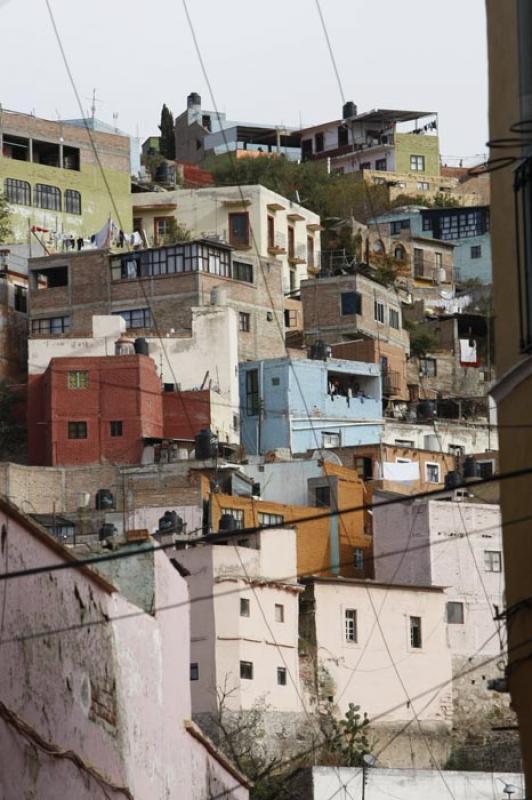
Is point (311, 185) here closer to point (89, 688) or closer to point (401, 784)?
point (401, 784)

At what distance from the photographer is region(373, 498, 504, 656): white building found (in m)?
57.5

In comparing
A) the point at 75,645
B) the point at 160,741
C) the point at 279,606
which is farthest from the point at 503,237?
the point at 279,606

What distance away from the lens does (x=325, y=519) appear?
59.7 meters

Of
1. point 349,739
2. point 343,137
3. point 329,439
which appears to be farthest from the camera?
point 343,137

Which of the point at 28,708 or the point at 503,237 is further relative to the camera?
the point at 28,708

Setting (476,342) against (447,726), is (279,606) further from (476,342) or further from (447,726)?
(476,342)

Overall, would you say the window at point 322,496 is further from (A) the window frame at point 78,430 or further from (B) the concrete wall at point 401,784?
(B) the concrete wall at point 401,784

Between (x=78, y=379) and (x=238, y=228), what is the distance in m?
19.7

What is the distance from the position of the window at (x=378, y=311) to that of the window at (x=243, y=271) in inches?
189

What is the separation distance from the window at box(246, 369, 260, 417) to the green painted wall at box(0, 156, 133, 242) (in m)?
16.9

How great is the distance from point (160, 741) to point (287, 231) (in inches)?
2477

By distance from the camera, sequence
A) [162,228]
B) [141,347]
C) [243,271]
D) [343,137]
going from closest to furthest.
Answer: [141,347] → [243,271] → [162,228] → [343,137]

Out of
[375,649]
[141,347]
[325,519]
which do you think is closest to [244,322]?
[141,347]

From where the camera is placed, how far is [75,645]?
66.0 feet
